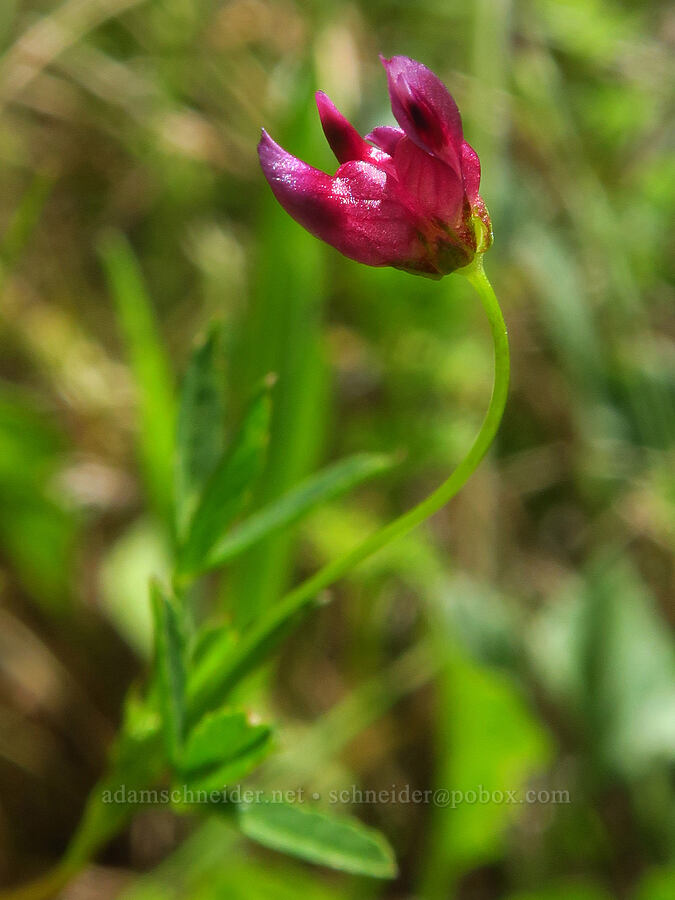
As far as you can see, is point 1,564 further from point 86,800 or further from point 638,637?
point 638,637

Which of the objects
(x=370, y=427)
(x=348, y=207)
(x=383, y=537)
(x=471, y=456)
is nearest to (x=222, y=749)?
(x=383, y=537)

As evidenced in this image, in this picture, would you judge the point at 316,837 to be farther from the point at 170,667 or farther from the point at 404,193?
the point at 404,193

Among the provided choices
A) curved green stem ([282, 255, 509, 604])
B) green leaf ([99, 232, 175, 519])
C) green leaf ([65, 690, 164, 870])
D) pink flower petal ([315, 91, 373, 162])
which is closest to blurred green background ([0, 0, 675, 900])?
green leaf ([99, 232, 175, 519])

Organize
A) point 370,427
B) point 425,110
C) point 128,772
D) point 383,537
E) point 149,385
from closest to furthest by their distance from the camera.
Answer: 1. point 425,110
2. point 383,537
3. point 128,772
4. point 149,385
5. point 370,427

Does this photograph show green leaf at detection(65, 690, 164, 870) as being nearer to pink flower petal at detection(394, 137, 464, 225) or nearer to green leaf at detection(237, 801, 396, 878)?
green leaf at detection(237, 801, 396, 878)

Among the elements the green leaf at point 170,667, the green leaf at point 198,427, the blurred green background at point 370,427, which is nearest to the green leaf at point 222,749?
the green leaf at point 170,667

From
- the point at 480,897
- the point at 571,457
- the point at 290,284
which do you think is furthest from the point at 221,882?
the point at 571,457
